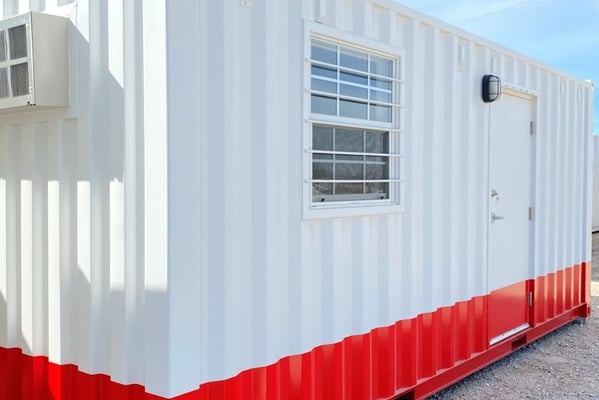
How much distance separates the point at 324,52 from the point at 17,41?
1448 millimetres

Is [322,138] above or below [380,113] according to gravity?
below

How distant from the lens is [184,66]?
2.10 m

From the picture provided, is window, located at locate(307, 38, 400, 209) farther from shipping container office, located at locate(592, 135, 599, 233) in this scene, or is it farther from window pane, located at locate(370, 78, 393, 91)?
shipping container office, located at locate(592, 135, 599, 233)

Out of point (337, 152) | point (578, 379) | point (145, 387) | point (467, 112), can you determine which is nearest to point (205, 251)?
point (145, 387)

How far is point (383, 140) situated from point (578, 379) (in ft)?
8.32

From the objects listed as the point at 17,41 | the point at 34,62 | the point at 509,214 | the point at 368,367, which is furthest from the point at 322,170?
the point at 509,214

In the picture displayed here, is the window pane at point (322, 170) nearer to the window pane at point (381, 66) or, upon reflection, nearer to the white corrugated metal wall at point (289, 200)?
the white corrugated metal wall at point (289, 200)

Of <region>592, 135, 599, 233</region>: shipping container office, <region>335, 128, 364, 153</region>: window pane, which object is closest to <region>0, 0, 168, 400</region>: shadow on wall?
<region>335, 128, 364, 153</region>: window pane

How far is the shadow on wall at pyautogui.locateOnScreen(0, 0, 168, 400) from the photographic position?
2199mm

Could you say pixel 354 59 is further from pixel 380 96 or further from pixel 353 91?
pixel 380 96

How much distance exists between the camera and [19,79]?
2371 millimetres

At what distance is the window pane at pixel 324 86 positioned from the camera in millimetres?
2748

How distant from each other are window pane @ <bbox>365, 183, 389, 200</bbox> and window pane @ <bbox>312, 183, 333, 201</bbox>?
0.33 metres

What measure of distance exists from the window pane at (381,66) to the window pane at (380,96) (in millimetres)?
112
